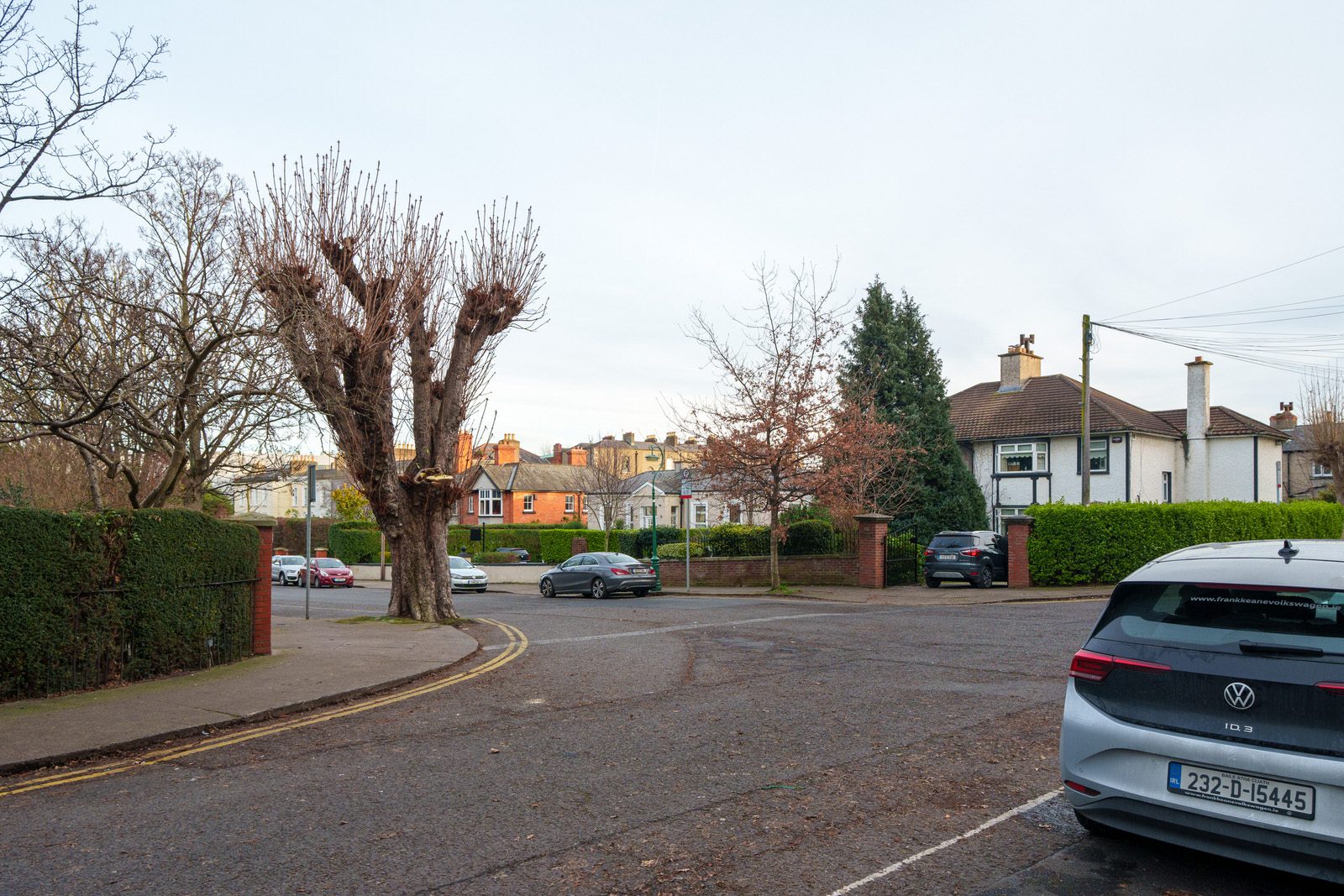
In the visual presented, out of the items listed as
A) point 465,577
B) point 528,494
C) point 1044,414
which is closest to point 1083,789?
point 465,577

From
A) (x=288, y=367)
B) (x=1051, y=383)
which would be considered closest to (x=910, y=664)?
(x=288, y=367)

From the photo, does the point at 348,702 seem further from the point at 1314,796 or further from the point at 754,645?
the point at 1314,796

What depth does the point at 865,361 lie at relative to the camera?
3625 cm

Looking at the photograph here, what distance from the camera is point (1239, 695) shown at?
438 centimetres

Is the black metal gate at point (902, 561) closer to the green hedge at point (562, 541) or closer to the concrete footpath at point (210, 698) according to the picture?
the concrete footpath at point (210, 698)

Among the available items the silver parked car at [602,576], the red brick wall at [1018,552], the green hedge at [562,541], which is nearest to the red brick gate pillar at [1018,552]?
the red brick wall at [1018,552]

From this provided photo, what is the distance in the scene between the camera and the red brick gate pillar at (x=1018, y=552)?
27.5 metres

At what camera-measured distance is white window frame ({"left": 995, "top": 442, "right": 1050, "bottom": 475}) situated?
3938 cm

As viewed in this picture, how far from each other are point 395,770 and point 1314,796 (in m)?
5.64

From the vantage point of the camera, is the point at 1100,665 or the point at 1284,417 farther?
the point at 1284,417

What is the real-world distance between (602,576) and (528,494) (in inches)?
1745

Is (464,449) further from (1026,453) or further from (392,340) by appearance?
(1026,453)

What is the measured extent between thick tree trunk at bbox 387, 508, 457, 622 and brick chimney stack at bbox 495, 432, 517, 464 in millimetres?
56006

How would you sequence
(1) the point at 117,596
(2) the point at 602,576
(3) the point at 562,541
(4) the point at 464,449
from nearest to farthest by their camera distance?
1. (1) the point at 117,596
2. (4) the point at 464,449
3. (2) the point at 602,576
4. (3) the point at 562,541
